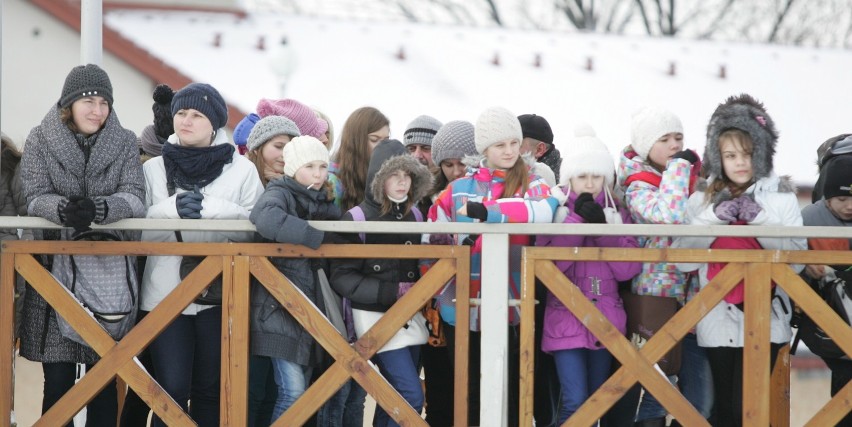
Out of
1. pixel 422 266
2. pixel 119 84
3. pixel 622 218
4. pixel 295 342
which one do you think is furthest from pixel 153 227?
pixel 119 84

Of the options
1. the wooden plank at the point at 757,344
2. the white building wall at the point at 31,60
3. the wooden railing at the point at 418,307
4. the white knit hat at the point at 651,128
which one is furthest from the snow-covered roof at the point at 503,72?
the wooden plank at the point at 757,344

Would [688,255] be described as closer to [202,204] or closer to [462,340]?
[462,340]

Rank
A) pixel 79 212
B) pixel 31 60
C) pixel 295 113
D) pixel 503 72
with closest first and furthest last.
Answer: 1. pixel 79 212
2. pixel 295 113
3. pixel 31 60
4. pixel 503 72

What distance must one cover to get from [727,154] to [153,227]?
256 centimetres

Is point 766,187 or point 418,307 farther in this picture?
point 766,187

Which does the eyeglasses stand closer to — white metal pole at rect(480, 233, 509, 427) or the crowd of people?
the crowd of people

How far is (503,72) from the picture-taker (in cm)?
1827

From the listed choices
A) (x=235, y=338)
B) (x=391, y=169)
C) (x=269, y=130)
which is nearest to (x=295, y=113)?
(x=269, y=130)

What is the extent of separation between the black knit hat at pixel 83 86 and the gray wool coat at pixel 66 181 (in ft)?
0.27

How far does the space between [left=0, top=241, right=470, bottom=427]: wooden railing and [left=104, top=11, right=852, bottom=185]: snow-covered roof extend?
10440 mm

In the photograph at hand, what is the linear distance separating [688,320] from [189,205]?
2.23 metres

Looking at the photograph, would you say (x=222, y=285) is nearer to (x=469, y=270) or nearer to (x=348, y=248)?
(x=348, y=248)

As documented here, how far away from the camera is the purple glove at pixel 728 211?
5730mm

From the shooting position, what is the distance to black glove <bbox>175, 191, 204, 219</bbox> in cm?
577
